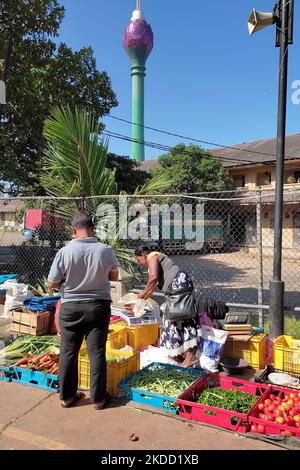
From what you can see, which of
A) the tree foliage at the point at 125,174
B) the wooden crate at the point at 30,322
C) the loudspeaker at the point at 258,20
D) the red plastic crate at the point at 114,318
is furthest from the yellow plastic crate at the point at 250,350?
the tree foliage at the point at 125,174

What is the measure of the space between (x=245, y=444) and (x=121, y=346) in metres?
2.10

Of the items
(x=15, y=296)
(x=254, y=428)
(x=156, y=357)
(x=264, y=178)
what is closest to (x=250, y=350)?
(x=156, y=357)

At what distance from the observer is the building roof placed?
25234 millimetres

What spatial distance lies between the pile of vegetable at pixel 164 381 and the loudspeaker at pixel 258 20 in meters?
4.14

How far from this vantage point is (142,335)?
5.12 meters

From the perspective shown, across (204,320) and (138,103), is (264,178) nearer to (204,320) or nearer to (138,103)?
(204,320)

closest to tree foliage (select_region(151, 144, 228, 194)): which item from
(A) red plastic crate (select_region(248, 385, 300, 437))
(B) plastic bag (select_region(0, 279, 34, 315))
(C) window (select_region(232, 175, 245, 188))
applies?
(C) window (select_region(232, 175, 245, 188))

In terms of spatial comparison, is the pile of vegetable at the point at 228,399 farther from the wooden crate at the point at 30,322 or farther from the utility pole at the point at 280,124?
the wooden crate at the point at 30,322

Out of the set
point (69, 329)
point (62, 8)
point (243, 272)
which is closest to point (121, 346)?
point (69, 329)

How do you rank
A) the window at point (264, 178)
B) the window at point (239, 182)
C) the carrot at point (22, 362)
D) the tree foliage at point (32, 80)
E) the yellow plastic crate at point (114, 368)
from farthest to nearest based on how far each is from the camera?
the window at point (239, 182), the window at point (264, 178), the tree foliage at point (32, 80), the carrot at point (22, 362), the yellow plastic crate at point (114, 368)

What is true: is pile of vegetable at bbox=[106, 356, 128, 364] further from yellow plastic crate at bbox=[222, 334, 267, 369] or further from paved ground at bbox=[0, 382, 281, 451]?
yellow plastic crate at bbox=[222, 334, 267, 369]

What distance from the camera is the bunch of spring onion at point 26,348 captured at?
465 cm

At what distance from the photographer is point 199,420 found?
344cm
